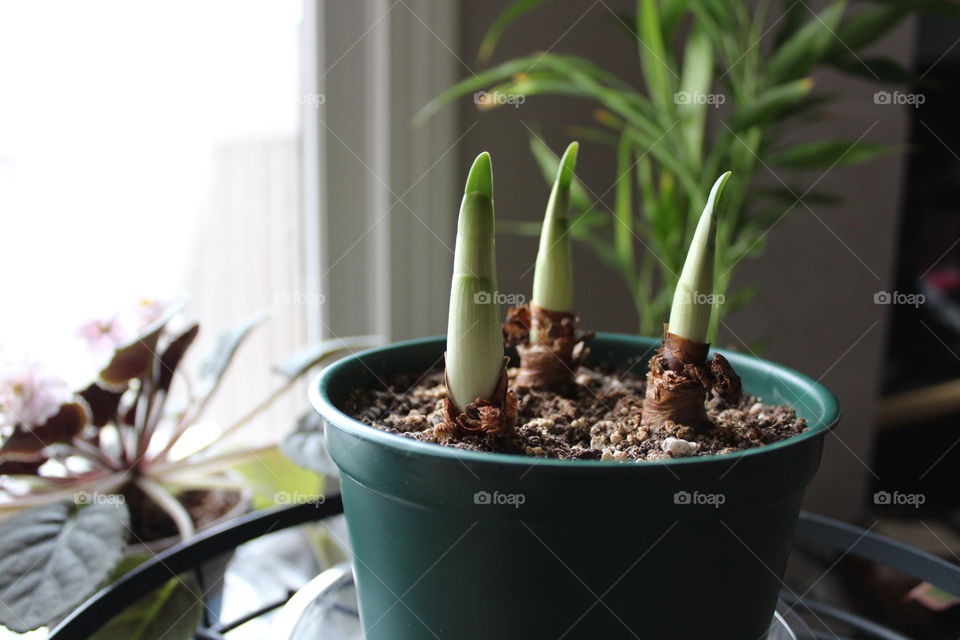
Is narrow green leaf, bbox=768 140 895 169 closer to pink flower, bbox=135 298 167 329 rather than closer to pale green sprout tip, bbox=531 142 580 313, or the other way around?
pale green sprout tip, bbox=531 142 580 313

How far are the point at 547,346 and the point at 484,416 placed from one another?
13cm

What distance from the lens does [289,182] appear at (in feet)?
3.48

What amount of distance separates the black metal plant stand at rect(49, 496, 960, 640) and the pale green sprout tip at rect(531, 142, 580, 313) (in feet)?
0.92

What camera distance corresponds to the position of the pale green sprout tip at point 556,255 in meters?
0.47

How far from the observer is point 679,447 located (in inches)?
15.9

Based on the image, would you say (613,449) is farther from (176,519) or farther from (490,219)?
(176,519)

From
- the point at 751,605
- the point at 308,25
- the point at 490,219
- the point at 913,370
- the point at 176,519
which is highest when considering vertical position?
the point at 308,25

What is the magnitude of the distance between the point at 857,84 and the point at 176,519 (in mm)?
1668

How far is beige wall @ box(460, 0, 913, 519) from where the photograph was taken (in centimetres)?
122

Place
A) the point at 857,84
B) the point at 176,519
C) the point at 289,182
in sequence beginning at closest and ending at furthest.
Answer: the point at 176,519, the point at 289,182, the point at 857,84

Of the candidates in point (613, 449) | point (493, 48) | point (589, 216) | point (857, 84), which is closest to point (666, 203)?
point (589, 216)

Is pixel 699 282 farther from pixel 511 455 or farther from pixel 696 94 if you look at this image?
pixel 696 94

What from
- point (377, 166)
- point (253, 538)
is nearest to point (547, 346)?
point (253, 538)

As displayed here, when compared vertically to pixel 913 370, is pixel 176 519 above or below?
above
